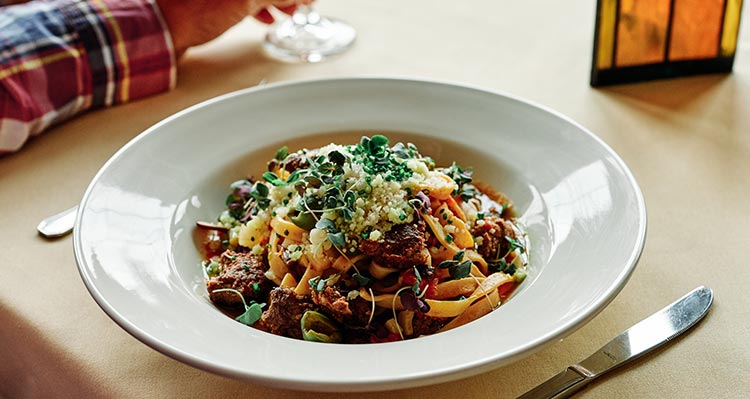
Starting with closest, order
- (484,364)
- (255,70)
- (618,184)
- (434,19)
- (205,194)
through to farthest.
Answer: (484,364) → (618,184) → (205,194) → (255,70) → (434,19)

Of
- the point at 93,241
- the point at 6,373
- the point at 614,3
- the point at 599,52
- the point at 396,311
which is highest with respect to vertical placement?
the point at 614,3

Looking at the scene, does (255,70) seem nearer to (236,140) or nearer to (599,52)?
(236,140)

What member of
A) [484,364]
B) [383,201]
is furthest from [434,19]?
[484,364]

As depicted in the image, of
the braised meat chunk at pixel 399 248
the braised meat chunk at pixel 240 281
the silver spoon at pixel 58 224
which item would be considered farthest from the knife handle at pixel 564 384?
the silver spoon at pixel 58 224

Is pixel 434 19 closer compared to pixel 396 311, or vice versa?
pixel 396 311

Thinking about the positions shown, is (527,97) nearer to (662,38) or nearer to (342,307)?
(662,38)

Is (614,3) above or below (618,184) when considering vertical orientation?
above

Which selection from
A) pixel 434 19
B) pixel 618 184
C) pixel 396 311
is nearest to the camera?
pixel 396 311
